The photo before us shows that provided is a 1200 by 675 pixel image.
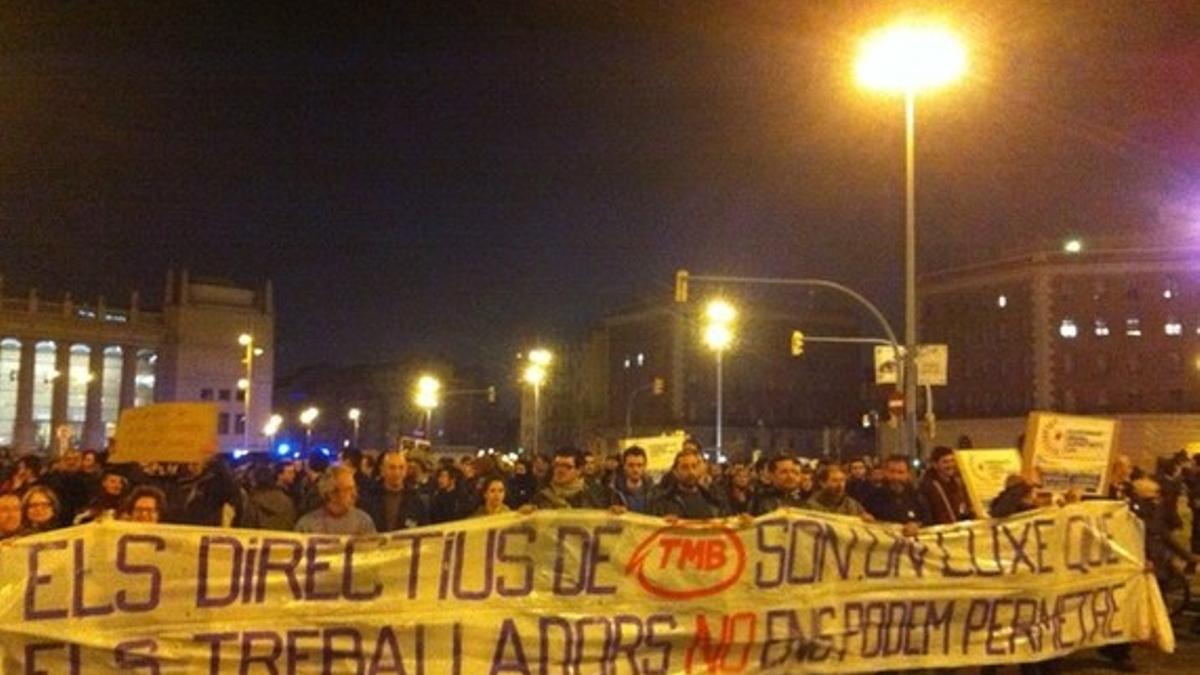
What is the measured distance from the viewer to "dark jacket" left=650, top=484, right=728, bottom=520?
8.94m

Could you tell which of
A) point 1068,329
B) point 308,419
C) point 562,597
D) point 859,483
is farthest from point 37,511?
point 1068,329

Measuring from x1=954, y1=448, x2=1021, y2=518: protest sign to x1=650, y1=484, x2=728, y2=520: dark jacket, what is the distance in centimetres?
355

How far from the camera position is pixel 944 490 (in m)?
11.4

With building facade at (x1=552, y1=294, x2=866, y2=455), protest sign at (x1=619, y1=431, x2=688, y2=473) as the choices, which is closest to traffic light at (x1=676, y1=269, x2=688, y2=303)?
protest sign at (x1=619, y1=431, x2=688, y2=473)

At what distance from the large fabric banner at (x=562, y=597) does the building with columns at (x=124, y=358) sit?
101780mm

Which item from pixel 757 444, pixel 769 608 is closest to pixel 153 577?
pixel 769 608

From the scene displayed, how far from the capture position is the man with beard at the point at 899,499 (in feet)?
35.1

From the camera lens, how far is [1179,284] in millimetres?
76750

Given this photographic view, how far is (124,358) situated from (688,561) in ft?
372

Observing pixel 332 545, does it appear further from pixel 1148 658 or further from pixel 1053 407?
pixel 1053 407

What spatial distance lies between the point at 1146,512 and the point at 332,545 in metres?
8.01

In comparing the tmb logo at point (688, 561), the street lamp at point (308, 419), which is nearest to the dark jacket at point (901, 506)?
the tmb logo at point (688, 561)

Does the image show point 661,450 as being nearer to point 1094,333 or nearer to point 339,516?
point 339,516

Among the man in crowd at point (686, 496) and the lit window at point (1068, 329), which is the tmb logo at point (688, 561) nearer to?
the man in crowd at point (686, 496)
